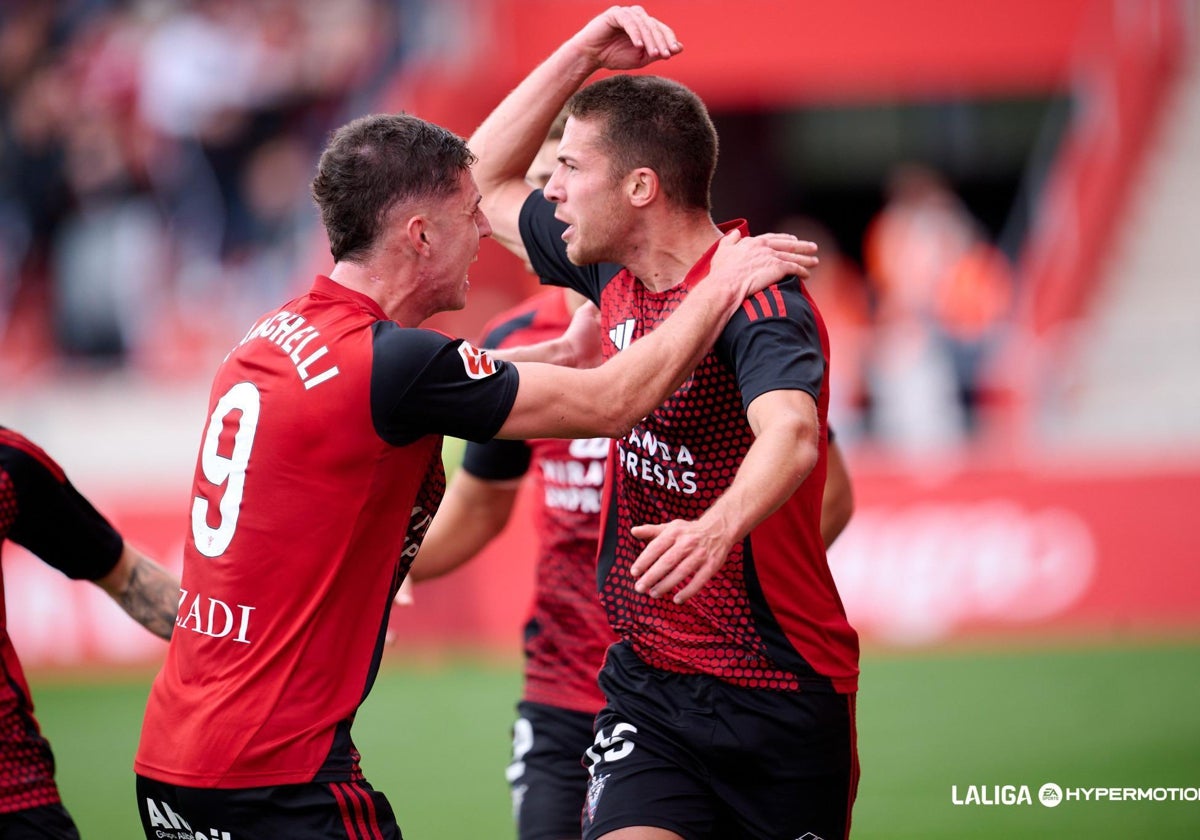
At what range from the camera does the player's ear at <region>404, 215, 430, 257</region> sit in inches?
182

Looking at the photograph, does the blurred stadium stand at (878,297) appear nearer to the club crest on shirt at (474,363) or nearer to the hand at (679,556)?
the club crest on shirt at (474,363)

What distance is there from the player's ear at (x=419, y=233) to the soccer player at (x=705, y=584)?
537 millimetres

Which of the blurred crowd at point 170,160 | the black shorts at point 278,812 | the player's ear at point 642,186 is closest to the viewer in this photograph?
the black shorts at point 278,812

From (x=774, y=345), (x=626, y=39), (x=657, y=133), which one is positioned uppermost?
(x=626, y=39)

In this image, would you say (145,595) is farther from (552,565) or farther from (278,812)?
(552,565)

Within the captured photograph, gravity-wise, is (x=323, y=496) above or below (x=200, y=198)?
below

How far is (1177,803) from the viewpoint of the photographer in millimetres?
8320

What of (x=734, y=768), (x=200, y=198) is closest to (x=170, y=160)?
(x=200, y=198)

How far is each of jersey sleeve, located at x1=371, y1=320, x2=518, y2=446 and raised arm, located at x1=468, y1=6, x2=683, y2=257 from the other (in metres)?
1.35

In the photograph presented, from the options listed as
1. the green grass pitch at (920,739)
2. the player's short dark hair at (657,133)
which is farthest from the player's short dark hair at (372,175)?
the green grass pitch at (920,739)

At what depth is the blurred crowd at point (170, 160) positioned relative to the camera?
60.5 feet

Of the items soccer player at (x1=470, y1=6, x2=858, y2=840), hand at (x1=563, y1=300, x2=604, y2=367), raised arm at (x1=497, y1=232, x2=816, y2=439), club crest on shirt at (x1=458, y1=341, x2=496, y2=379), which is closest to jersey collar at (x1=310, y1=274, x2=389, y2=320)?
club crest on shirt at (x1=458, y1=341, x2=496, y2=379)

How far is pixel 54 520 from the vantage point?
5160 mm

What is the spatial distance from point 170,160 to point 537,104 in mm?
14090
